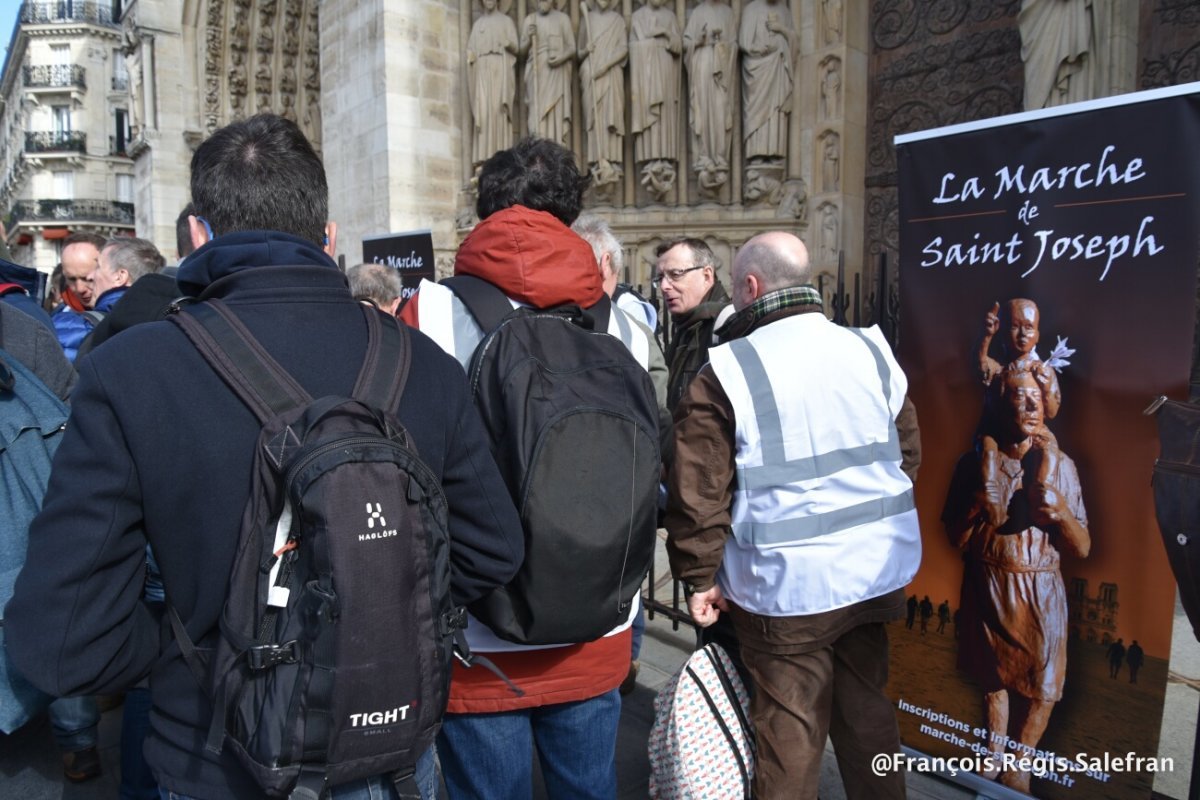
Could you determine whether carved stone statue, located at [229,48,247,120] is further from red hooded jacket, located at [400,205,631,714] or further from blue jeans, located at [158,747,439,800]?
blue jeans, located at [158,747,439,800]

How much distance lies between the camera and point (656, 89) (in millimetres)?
8062

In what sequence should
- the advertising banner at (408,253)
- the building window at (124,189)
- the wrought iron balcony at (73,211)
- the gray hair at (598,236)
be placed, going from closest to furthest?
the gray hair at (598,236) → the advertising banner at (408,253) → the wrought iron balcony at (73,211) → the building window at (124,189)

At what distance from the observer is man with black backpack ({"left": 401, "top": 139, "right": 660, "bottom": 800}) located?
1.66 meters

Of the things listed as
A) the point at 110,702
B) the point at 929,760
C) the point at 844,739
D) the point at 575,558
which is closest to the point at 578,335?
the point at 575,558

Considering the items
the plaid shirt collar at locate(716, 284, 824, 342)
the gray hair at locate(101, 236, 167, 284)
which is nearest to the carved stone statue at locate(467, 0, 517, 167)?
the gray hair at locate(101, 236, 167, 284)

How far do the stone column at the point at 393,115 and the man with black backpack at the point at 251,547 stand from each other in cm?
788

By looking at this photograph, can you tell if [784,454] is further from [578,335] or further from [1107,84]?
[1107,84]

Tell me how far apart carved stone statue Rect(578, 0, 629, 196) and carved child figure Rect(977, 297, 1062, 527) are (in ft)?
20.4

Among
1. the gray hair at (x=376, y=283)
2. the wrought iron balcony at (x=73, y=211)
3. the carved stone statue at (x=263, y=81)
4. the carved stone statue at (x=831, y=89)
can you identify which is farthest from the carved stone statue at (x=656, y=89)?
the wrought iron balcony at (x=73, y=211)

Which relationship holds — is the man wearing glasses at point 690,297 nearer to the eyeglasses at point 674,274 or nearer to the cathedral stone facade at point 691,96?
the eyeglasses at point 674,274

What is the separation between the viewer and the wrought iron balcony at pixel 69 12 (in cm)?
3775

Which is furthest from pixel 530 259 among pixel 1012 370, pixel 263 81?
pixel 263 81

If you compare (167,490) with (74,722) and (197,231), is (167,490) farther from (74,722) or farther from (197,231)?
(74,722)

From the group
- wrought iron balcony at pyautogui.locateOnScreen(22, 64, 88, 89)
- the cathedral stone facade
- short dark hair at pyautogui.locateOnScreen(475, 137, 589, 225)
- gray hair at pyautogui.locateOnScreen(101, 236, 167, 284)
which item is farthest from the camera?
wrought iron balcony at pyautogui.locateOnScreen(22, 64, 88, 89)
